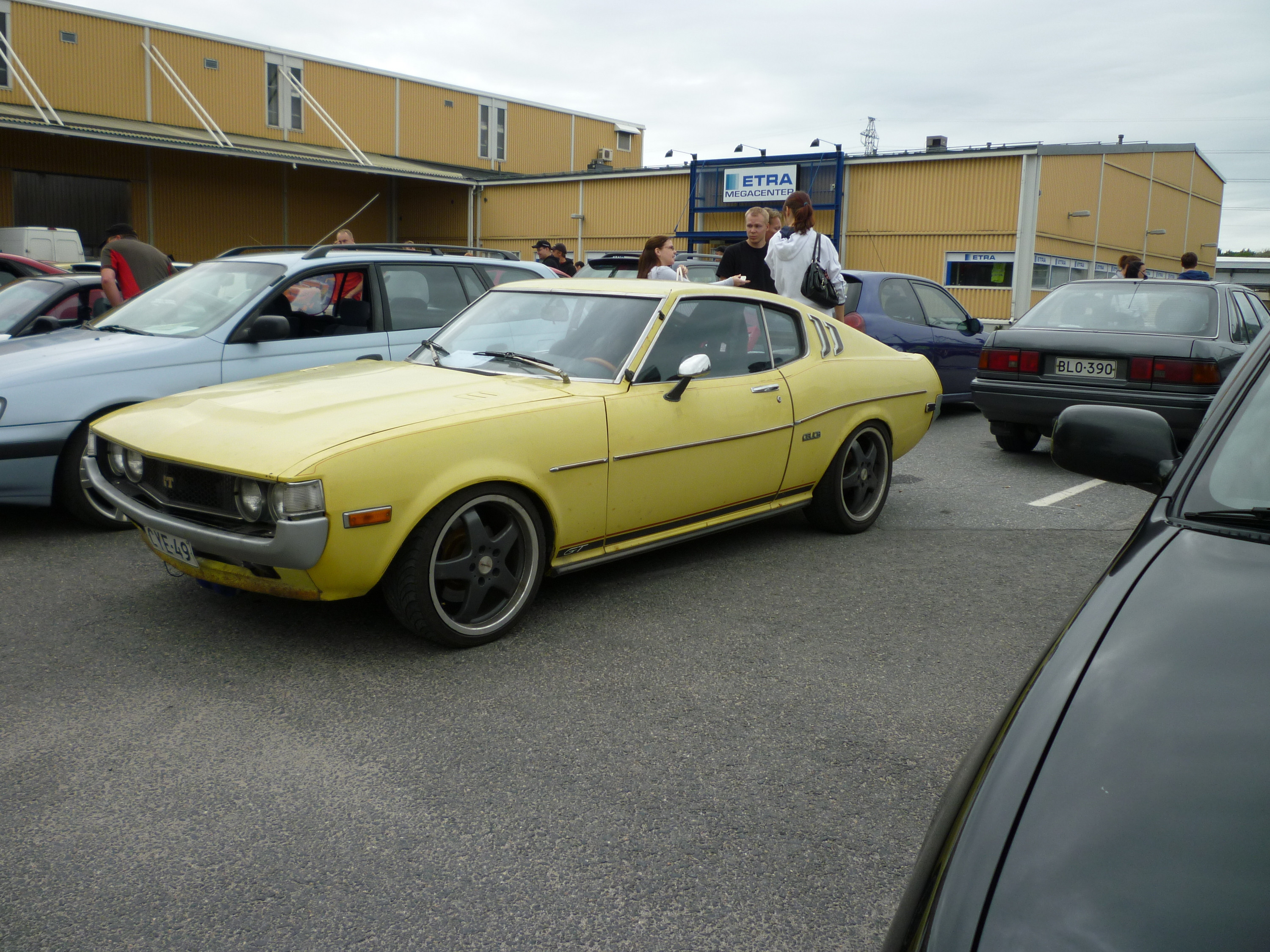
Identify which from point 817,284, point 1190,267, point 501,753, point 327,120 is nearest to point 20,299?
point 817,284

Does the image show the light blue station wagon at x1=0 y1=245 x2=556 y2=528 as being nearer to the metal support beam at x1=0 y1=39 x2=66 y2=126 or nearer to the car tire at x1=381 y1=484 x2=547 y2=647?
the car tire at x1=381 y1=484 x2=547 y2=647

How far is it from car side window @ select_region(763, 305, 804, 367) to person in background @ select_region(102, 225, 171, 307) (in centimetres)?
502

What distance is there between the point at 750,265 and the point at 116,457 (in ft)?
16.0

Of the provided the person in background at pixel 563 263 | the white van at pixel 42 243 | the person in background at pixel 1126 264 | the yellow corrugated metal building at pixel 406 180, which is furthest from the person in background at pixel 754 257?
the yellow corrugated metal building at pixel 406 180

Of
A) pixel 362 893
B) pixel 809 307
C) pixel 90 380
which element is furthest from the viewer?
pixel 809 307

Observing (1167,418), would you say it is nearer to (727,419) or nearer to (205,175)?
(727,419)

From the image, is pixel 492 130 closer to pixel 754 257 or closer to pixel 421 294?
pixel 754 257

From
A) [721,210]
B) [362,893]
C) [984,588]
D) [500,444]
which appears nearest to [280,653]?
[500,444]

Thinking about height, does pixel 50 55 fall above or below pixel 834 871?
above

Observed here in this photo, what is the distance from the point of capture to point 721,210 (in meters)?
26.3

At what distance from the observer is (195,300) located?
6277 mm

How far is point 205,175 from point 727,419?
2820 centimetres

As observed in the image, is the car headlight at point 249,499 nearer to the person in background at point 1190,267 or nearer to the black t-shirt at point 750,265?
the black t-shirt at point 750,265

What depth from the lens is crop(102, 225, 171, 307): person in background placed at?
7742 millimetres
